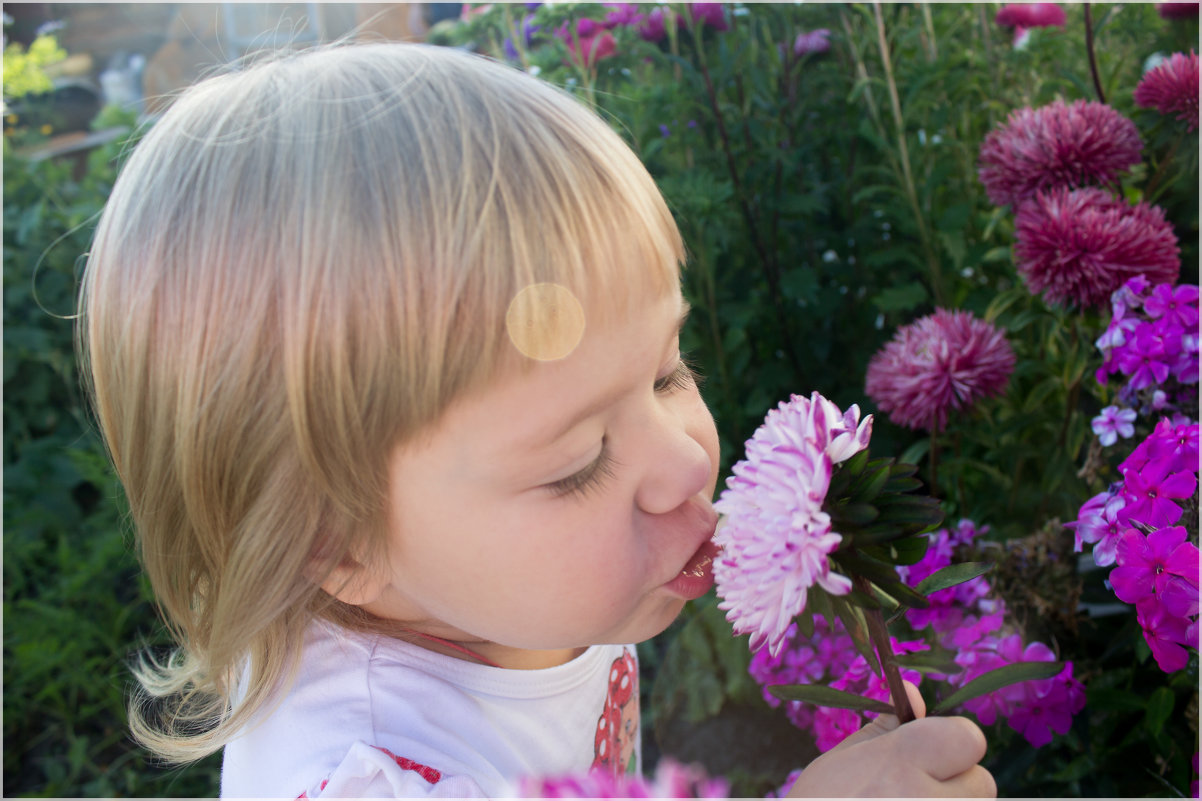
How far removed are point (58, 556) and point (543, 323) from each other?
2.28 meters

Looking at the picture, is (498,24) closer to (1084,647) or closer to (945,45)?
(945,45)

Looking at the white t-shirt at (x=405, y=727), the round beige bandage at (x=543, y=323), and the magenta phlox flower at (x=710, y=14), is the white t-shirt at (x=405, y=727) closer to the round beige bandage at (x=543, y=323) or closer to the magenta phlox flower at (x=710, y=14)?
the round beige bandage at (x=543, y=323)

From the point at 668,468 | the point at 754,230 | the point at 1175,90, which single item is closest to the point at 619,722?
the point at 668,468

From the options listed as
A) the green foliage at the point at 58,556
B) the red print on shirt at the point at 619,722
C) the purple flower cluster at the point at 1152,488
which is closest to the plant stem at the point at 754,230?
the red print on shirt at the point at 619,722

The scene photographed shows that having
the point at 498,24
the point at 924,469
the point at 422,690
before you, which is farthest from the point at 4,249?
the point at 924,469

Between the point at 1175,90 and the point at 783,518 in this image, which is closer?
the point at 783,518

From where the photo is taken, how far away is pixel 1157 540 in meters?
0.95

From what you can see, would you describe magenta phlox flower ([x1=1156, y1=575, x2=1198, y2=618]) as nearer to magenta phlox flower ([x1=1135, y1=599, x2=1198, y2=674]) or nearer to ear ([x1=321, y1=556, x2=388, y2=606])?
magenta phlox flower ([x1=1135, y1=599, x2=1198, y2=674])

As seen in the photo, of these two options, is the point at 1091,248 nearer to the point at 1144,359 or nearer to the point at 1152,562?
the point at 1144,359

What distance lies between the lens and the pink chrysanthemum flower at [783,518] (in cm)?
67

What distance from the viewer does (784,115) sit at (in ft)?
7.00

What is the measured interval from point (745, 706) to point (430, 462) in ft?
4.19

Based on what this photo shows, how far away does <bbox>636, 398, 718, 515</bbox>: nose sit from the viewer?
0.91 meters

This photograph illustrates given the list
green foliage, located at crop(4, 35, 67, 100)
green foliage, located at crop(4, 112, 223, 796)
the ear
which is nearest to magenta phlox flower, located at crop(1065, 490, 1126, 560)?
the ear
